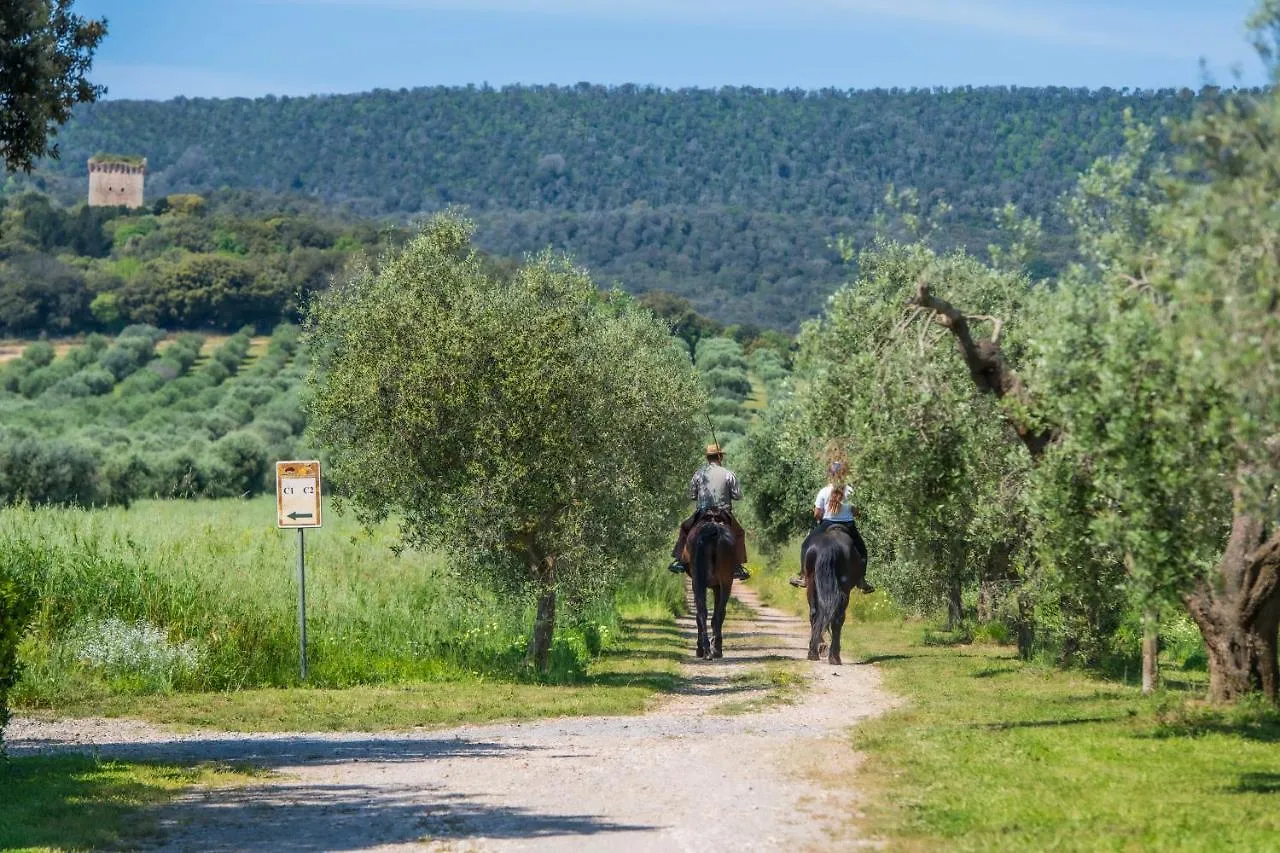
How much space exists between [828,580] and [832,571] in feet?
0.48

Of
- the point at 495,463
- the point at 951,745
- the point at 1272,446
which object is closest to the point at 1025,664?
the point at 495,463

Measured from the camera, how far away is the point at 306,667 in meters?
23.5

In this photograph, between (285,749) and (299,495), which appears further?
(299,495)

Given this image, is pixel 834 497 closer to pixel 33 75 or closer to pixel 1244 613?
pixel 1244 613

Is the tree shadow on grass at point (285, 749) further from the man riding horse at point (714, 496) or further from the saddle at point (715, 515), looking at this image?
the saddle at point (715, 515)

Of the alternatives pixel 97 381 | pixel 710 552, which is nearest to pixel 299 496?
pixel 710 552

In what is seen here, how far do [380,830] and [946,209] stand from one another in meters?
14.8

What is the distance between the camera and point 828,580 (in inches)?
971

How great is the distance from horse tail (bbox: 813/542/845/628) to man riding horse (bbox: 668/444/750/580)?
2.30 m

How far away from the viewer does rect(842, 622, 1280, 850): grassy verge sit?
1103 cm

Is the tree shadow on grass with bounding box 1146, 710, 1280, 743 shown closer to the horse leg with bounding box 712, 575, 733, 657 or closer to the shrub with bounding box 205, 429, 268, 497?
the horse leg with bounding box 712, 575, 733, 657

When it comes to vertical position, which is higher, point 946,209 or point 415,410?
point 946,209

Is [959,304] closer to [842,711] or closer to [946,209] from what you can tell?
[946,209]

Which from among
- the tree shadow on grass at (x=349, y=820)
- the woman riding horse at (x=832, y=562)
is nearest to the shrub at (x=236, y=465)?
the woman riding horse at (x=832, y=562)
